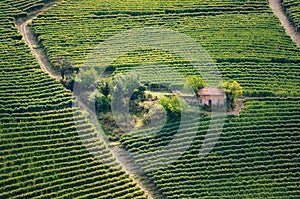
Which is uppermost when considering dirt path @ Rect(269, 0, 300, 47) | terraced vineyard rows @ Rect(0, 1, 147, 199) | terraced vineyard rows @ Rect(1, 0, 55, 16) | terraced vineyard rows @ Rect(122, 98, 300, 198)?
dirt path @ Rect(269, 0, 300, 47)

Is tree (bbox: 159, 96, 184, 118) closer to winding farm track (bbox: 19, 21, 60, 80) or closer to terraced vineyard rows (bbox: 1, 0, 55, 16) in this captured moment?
winding farm track (bbox: 19, 21, 60, 80)

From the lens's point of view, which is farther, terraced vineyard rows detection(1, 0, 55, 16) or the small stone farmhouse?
→ terraced vineyard rows detection(1, 0, 55, 16)

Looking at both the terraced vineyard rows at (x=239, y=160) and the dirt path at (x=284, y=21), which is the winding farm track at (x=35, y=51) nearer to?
the terraced vineyard rows at (x=239, y=160)

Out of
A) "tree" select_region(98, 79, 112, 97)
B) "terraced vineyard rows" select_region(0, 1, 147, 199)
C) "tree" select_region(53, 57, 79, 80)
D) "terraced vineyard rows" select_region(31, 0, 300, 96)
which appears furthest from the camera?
"terraced vineyard rows" select_region(31, 0, 300, 96)

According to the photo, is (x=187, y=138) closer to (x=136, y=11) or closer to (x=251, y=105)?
(x=251, y=105)

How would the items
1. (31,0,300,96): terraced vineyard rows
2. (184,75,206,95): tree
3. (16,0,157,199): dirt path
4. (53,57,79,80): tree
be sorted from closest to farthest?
(16,0,157,199): dirt path, (184,75,206,95): tree, (53,57,79,80): tree, (31,0,300,96): terraced vineyard rows

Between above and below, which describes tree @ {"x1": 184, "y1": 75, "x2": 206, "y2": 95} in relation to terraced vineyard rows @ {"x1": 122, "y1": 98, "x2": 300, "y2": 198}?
above

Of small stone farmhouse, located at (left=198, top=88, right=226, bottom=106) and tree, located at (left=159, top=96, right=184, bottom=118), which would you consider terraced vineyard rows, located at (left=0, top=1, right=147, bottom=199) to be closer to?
tree, located at (left=159, top=96, right=184, bottom=118)

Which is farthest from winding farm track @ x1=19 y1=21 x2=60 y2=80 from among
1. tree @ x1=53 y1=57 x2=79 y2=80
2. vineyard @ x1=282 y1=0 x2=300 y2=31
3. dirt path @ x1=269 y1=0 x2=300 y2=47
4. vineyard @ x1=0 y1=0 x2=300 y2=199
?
vineyard @ x1=282 y1=0 x2=300 y2=31
